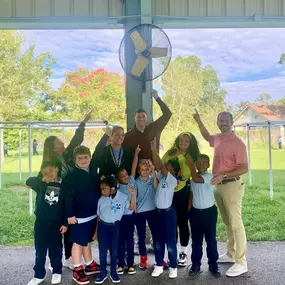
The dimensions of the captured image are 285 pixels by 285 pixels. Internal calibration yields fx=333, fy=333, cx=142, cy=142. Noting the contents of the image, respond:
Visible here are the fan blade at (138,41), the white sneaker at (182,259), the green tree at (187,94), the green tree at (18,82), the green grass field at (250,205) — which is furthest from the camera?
the green tree at (18,82)

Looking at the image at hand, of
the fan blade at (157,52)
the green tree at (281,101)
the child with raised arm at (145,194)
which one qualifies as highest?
the fan blade at (157,52)

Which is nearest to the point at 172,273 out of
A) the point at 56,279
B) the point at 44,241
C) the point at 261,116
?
the point at 56,279

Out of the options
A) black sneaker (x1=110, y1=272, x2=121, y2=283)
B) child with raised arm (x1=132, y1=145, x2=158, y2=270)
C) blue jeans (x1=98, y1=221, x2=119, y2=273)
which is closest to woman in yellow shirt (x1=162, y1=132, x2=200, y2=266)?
child with raised arm (x1=132, y1=145, x2=158, y2=270)

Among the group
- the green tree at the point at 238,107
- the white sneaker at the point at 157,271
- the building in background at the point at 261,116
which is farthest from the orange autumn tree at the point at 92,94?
the white sneaker at the point at 157,271

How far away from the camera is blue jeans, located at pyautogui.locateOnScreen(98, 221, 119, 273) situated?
9.82 ft

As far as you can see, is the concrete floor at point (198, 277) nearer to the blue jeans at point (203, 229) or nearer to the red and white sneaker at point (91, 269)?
the red and white sneaker at point (91, 269)

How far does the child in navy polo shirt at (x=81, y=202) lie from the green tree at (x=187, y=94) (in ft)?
9.39

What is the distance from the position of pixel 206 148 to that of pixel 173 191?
822 millimetres

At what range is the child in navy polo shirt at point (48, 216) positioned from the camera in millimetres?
2980

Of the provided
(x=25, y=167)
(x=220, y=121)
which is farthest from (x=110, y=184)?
(x=25, y=167)

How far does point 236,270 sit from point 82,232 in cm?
150

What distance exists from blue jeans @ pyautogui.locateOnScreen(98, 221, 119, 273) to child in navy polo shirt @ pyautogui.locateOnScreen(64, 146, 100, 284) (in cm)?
13

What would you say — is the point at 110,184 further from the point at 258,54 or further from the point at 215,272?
the point at 258,54

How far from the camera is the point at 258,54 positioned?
736cm
